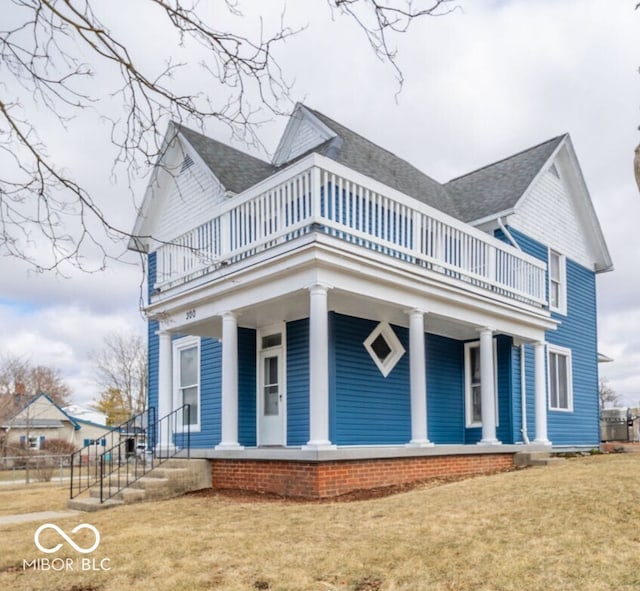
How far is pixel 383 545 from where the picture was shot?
6.18 metres

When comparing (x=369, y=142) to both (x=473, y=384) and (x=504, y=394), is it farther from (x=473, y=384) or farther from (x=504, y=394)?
(x=504, y=394)

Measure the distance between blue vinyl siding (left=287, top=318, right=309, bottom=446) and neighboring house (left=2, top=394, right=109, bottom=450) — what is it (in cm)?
3425

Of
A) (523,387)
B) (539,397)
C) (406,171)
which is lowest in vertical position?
(539,397)

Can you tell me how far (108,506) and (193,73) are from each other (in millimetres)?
6723

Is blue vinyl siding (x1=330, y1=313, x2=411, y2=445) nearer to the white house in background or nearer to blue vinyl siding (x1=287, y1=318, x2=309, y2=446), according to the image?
blue vinyl siding (x1=287, y1=318, x2=309, y2=446)

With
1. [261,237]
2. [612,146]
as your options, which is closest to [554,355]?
[612,146]

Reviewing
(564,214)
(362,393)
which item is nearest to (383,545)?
(362,393)

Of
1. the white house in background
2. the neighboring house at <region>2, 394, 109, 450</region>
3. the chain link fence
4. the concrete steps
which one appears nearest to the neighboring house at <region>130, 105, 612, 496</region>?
the concrete steps

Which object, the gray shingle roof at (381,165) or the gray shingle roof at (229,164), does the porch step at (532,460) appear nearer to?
the gray shingle roof at (381,165)

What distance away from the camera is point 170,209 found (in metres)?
17.1

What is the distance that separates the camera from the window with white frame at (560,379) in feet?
54.5

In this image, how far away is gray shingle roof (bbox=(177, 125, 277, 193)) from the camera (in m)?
15.0

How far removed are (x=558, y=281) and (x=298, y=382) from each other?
27.0ft

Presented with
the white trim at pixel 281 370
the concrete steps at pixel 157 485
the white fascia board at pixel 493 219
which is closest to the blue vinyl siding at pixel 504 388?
the white fascia board at pixel 493 219
